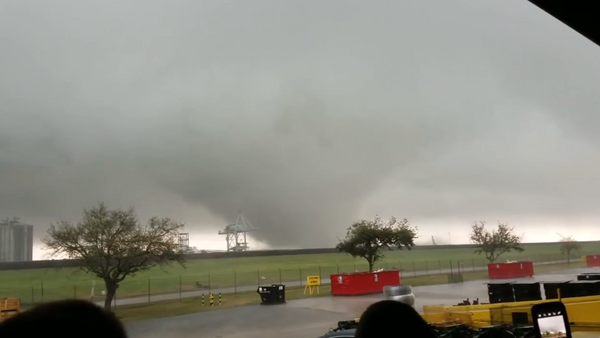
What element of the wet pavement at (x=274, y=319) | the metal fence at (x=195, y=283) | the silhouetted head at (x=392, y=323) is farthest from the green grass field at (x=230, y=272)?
the silhouetted head at (x=392, y=323)

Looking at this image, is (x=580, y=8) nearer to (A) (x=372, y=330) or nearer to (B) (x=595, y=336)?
(A) (x=372, y=330)

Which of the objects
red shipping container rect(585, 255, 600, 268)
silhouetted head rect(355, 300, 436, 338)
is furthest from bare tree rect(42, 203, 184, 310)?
red shipping container rect(585, 255, 600, 268)

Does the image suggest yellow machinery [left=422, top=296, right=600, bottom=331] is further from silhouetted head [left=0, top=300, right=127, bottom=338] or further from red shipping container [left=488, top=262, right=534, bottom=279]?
red shipping container [left=488, top=262, right=534, bottom=279]

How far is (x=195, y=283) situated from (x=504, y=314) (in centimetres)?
2127

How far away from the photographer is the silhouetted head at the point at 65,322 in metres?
0.88

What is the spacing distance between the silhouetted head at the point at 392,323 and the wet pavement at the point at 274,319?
1127 centimetres

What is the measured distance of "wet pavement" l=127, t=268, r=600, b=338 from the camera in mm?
14645

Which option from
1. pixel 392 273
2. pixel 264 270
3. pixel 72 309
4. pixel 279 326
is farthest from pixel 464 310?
pixel 264 270

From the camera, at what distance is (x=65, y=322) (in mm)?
914

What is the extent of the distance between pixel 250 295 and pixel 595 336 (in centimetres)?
1976

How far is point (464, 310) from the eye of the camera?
10844 millimetres

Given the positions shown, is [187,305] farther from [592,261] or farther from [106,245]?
[592,261]

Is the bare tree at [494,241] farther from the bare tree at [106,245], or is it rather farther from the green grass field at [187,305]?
the bare tree at [106,245]

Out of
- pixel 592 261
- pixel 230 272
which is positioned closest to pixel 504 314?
pixel 230 272
